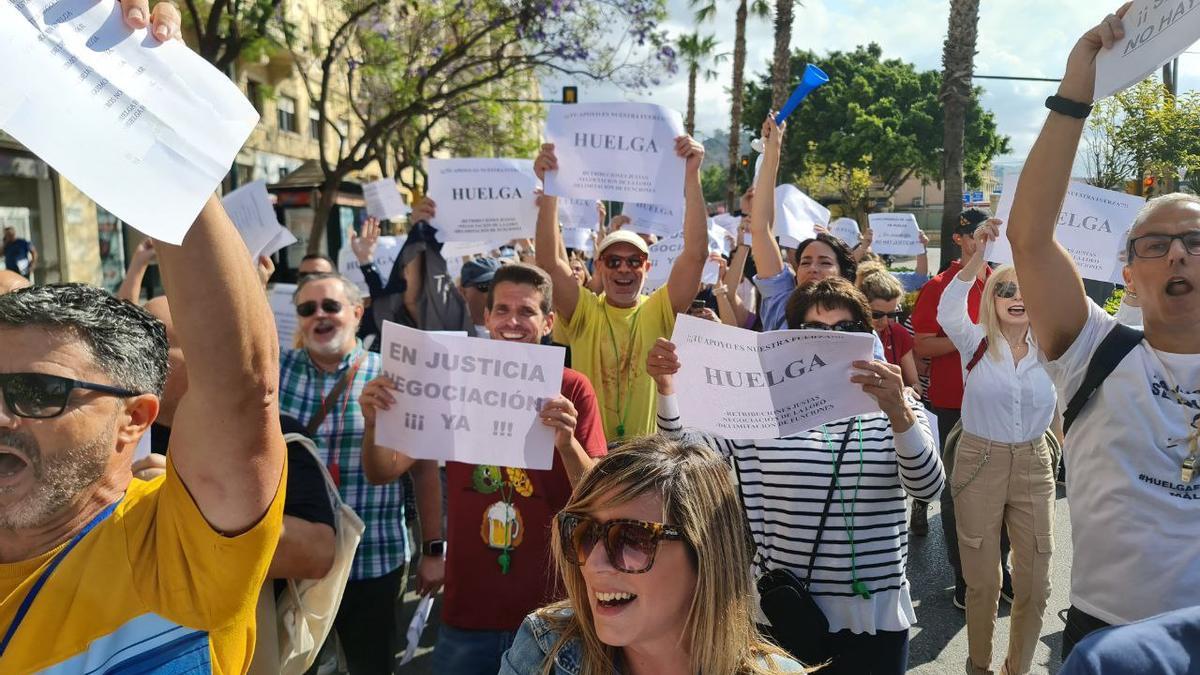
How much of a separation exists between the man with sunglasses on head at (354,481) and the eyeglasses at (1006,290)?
2801 mm

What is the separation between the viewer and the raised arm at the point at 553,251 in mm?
4371

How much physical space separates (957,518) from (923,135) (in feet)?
164

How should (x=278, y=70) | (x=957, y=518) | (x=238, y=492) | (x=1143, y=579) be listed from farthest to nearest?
1. (x=278, y=70)
2. (x=957, y=518)
3. (x=1143, y=579)
4. (x=238, y=492)

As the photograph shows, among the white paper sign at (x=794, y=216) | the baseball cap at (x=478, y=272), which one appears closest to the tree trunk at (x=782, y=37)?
the white paper sign at (x=794, y=216)

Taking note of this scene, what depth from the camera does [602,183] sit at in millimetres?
4660

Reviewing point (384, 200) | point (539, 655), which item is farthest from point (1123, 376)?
point (384, 200)

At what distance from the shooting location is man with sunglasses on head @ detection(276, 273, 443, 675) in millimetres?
3508

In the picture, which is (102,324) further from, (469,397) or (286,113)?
(286,113)

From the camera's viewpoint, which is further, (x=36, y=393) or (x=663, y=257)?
(x=663, y=257)

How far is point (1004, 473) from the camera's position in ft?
14.0

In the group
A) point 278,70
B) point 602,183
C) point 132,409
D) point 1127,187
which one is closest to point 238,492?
point 132,409

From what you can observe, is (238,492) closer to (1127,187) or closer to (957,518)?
(957,518)

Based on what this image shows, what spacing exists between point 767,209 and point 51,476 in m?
3.82

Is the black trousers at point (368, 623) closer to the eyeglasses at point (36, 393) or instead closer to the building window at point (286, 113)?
the eyeglasses at point (36, 393)
